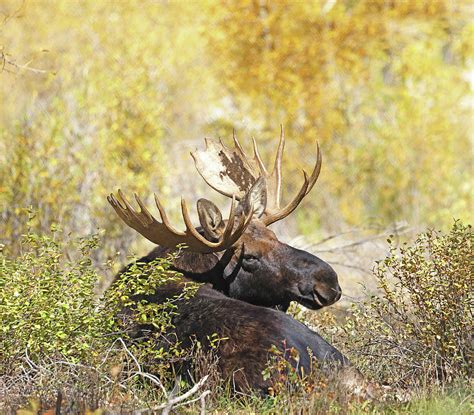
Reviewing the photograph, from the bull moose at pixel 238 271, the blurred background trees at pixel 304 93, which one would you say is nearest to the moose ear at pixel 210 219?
the bull moose at pixel 238 271

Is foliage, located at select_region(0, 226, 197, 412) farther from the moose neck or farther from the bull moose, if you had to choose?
the moose neck

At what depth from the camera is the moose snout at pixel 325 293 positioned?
7.58 metres

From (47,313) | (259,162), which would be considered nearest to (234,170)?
(259,162)

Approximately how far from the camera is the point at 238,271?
25.8ft

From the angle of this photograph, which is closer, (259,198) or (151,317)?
(151,317)

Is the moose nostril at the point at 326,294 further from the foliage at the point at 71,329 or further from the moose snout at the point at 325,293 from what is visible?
the foliage at the point at 71,329

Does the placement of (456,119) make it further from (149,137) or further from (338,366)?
(338,366)

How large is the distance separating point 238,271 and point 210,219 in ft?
1.53

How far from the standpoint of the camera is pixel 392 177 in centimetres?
1811

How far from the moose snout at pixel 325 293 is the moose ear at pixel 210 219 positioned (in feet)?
2.73

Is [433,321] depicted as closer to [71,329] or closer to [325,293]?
[325,293]

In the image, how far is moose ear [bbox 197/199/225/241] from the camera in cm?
754

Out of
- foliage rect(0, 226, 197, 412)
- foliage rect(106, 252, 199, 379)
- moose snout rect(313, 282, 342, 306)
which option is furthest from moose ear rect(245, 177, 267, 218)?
foliage rect(0, 226, 197, 412)

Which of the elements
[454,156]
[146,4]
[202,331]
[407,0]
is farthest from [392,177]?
[202,331]
